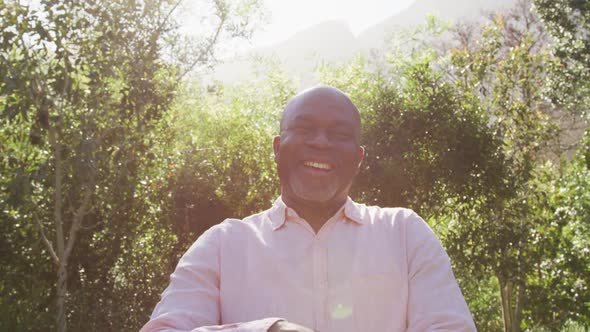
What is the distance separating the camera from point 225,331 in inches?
60.2

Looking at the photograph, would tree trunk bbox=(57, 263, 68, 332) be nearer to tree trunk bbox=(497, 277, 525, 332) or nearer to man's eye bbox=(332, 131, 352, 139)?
man's eye bbox=(332, 131, 352, 139)

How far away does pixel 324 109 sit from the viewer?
2.01 m

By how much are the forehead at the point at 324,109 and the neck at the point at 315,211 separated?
0.94ft

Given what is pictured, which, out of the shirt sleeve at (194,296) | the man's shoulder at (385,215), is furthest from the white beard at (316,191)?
the shirt sleeve at (194,296)

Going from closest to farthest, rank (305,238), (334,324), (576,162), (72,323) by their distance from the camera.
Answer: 1. (334,324)
2. (305,238)
3. (72,323)
4. (576,162)

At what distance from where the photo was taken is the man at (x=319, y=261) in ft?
5.73

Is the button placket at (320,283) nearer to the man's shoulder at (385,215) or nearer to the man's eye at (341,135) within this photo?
the man's shoulder at (385,215)

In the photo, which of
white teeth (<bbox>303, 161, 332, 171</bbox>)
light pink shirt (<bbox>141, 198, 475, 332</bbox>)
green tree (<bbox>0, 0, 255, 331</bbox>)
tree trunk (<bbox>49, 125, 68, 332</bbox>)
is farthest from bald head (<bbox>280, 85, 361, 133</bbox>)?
tree trunk (<bbox>49, 125, 68, 332</bbox>)

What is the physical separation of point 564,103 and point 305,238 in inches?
435

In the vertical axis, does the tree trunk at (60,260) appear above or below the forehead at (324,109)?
below

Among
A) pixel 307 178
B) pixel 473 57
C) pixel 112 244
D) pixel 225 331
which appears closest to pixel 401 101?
pixel 473 57

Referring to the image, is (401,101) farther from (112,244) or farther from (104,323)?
(104,323)

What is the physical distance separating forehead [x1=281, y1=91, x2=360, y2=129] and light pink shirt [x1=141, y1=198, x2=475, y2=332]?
0.38m

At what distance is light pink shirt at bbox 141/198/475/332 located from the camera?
1724 mm
